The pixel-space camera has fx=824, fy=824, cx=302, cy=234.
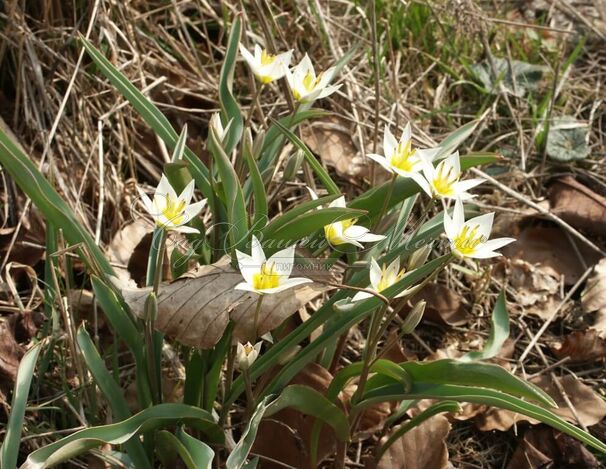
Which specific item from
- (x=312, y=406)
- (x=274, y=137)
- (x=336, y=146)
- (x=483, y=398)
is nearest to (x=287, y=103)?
(x=274, y=137)

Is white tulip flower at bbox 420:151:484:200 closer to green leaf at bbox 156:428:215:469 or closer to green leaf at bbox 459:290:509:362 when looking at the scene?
green leaf at bbox 459:290:509:362

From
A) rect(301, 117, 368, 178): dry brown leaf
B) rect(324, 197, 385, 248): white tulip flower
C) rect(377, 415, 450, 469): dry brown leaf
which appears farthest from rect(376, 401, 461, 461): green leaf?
rect(301, 117, 368, 178): dry brown leaf

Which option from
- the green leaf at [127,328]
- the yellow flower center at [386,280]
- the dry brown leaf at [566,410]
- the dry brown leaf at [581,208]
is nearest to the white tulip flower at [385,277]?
the yellow flower center at [386,280]

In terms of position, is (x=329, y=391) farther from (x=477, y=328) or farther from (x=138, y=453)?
(x=477, y=328)

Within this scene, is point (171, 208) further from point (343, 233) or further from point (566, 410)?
point (566, 410)

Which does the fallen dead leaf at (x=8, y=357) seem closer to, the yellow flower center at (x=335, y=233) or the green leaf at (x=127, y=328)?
the green leaf at (x=127, y=328)

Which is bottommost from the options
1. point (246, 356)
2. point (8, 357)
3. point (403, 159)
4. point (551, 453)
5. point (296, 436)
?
point (551, 453)

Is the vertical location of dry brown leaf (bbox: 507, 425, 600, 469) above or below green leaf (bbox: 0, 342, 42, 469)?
below
